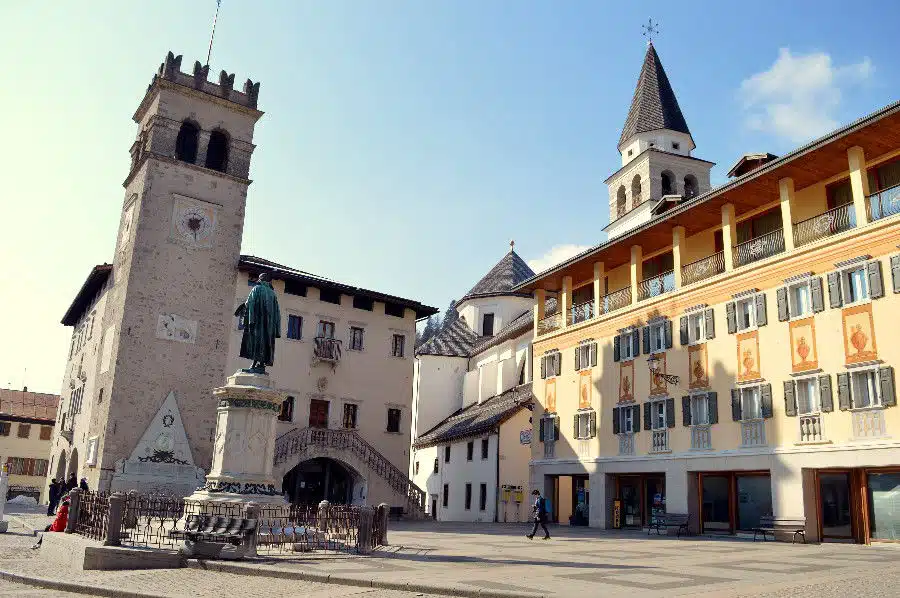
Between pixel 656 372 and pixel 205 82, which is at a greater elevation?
pixel 205 82

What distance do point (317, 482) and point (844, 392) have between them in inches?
1090

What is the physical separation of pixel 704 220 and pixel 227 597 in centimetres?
2462

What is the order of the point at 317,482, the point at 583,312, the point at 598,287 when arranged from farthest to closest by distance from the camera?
1. the point at 317,482
2. the point at 583,312
3. the point at 598,287

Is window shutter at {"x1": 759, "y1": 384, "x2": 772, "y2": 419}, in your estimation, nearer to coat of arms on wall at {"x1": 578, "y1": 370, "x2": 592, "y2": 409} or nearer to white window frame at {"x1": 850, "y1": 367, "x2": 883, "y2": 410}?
white window frame at {"x1": 850, "y1": 367, "x2": 883, "y2": 410}

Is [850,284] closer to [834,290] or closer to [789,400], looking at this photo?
[834,290]

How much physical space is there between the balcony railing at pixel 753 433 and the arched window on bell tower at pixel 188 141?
31341mm

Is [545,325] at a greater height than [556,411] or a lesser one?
Result: greater

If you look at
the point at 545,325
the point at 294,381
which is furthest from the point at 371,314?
the point at 545,325

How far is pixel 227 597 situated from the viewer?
1152cm

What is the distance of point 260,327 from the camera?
21.8 meters

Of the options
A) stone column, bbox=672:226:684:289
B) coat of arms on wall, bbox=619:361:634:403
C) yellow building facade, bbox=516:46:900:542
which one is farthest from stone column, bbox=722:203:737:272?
coat of arms on wall, bbox=619:361:634:403

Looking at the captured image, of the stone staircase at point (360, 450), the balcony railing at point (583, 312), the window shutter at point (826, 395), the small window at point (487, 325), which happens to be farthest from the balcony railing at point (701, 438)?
the small window at point (487, 325)

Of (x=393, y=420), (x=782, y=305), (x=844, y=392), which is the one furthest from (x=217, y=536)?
(x=393, y=420)

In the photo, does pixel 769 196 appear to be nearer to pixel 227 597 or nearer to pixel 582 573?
pixel 582 573
